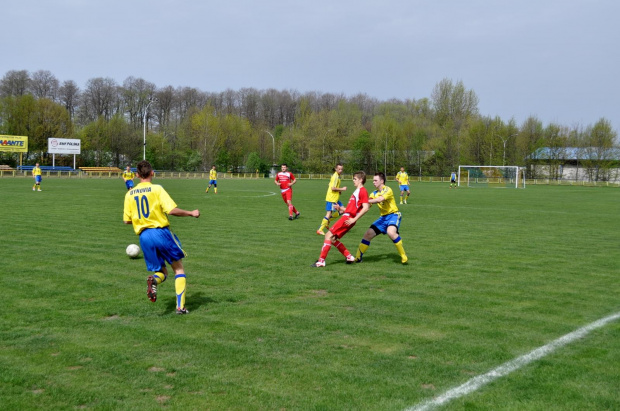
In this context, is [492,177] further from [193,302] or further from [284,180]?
[193,302]

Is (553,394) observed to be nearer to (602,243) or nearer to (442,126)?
(602,243)

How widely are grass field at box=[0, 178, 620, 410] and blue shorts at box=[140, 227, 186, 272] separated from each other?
63cm

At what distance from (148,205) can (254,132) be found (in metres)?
93.4

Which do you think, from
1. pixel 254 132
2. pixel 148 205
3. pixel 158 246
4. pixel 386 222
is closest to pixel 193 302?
pixel 158 246

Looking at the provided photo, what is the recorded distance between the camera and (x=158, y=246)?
6652 millimetres

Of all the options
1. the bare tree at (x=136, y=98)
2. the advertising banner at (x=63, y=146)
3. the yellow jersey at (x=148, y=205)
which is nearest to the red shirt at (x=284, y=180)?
the yellow jersey at (x=148, y=205)

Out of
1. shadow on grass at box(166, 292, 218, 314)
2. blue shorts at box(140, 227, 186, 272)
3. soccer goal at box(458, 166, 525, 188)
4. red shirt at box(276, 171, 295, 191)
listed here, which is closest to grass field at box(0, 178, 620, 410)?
shadow on grass at box(166, 292, 218, 314)

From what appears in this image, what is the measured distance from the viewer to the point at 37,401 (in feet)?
13.6

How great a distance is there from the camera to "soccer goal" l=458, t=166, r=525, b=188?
211 feet

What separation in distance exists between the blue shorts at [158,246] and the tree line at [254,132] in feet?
247

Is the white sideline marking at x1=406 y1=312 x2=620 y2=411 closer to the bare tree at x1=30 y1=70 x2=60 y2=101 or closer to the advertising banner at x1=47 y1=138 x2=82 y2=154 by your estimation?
the advertising banner at x1=47 y1=138 x2=82 y2=154

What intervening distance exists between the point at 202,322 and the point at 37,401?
2347 millimetres

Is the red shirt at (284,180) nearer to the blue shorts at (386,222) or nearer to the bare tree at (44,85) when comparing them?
the blue shorts at (386,222)

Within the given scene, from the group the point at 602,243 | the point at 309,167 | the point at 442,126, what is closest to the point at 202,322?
the point at 602,243
